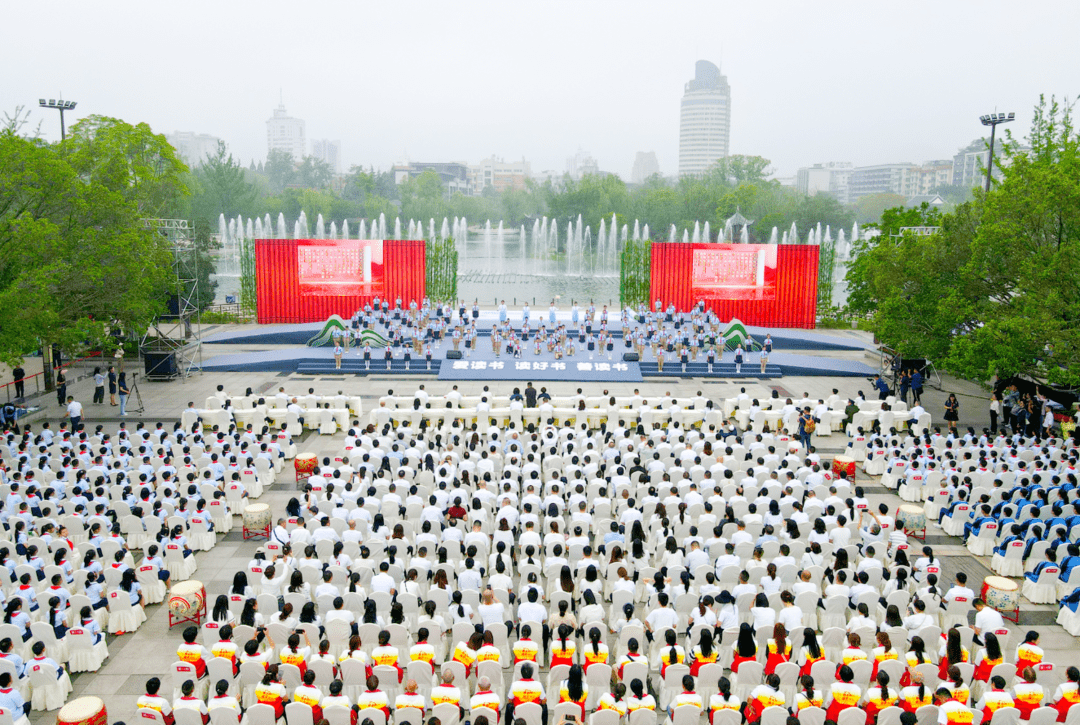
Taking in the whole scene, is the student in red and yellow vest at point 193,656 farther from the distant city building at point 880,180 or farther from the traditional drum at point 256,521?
the distant city building at point 880,180

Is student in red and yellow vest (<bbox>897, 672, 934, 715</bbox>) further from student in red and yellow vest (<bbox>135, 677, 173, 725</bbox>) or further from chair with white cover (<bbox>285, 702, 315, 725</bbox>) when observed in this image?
student in red and yellow vest (<bbox>135, 677, 173, 725</bbox>)

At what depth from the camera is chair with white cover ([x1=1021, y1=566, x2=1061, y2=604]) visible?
400 inches

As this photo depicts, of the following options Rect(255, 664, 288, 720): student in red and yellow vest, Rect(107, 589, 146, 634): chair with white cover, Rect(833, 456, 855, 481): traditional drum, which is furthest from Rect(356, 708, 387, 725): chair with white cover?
Rect(833, 456, 855, 481): traditional drum

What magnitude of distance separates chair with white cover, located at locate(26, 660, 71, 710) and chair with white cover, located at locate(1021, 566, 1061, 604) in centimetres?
1170

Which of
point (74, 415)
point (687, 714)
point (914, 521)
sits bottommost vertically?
point (914, 521)

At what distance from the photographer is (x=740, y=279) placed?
1356 inches

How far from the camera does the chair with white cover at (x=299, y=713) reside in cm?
645

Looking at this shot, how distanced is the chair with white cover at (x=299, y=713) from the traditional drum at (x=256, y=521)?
237 inches

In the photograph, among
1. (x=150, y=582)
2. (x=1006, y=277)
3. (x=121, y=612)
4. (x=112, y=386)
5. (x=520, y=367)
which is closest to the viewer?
(x=121, y=612)

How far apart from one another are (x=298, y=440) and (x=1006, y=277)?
16.6 meters

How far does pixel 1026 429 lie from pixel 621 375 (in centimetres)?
1096

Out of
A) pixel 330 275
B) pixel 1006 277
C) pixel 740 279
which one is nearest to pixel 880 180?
pixel 740 279

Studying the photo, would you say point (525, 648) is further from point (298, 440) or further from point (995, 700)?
point (298, 440)

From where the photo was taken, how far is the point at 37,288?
55.2 feet
